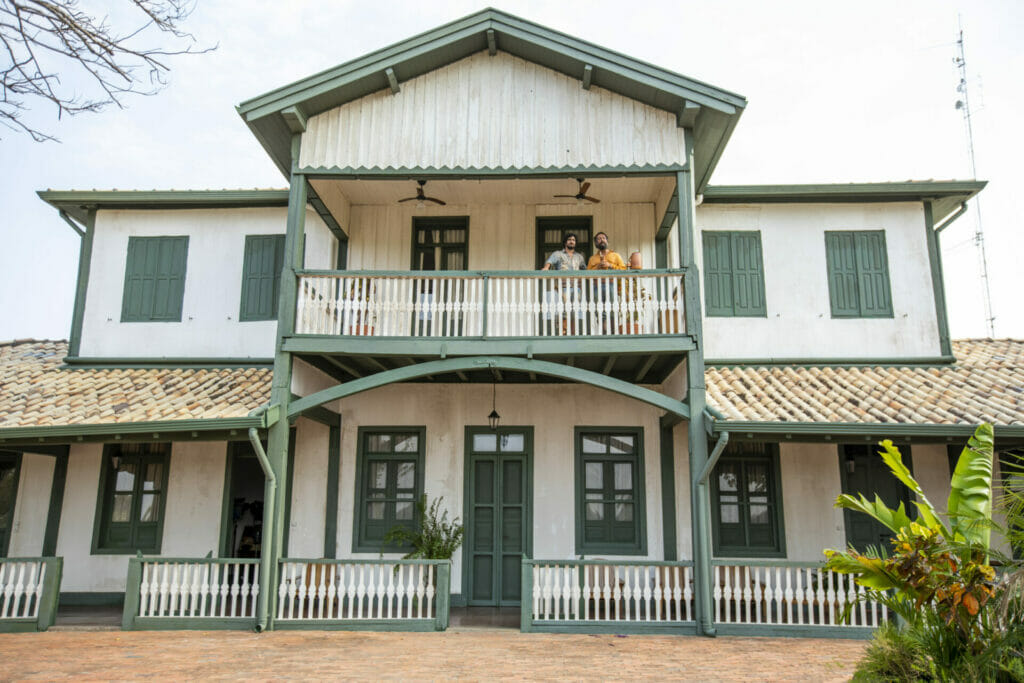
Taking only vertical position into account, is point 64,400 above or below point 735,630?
above

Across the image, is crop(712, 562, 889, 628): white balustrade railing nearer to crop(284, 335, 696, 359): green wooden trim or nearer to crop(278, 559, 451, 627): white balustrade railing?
crop(284, 335, 696, 359): green wooden trim

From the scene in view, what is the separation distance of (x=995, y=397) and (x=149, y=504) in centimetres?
1225

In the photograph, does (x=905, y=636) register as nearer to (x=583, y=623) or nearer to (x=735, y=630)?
(x=735, y=630)

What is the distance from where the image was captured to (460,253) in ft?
39.4

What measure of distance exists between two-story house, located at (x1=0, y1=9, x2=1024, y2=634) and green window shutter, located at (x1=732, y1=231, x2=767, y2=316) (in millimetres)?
45

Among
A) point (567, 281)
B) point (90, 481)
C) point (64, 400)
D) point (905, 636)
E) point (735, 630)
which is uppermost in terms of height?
point (567, 281)

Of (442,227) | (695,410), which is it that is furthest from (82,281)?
(695,410)

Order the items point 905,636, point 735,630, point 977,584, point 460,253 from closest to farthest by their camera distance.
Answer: point 977,584 → point 905,636 → point 735,630 → point 460,253

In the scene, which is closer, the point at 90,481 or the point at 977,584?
the point at 977,584

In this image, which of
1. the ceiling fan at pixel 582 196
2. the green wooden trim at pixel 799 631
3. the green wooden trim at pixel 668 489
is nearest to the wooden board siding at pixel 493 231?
the ceiling fan at pixel 582 196

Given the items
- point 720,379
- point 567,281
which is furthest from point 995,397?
point 567,281

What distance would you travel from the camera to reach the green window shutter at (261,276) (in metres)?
11.9

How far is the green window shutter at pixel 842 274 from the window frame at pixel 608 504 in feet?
12.3

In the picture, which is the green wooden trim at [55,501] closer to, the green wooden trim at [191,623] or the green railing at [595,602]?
the green wooden trim at [191,623]
